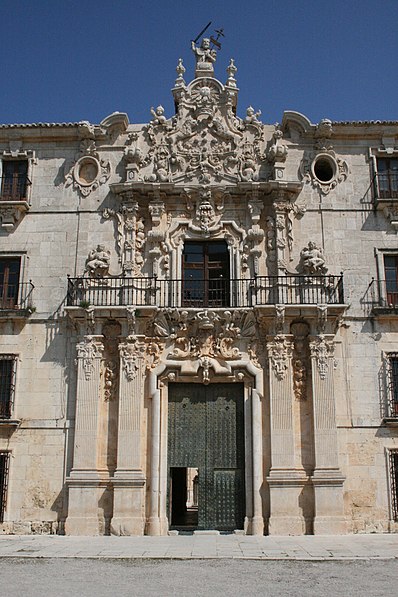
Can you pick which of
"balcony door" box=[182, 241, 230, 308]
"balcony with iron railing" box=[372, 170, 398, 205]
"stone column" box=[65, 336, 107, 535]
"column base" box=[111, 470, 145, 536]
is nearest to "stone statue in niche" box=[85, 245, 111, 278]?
"stone column" box=[65, 336, 107, 535]

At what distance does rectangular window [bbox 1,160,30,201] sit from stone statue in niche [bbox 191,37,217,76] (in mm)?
6194

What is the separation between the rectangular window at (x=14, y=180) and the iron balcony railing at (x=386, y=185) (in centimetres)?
1050

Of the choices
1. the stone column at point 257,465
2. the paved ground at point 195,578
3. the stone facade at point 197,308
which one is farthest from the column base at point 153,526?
the paved ground at point 195,578

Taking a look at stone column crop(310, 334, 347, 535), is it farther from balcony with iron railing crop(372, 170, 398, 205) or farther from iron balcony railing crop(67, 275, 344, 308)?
balcony with iron railing crop(372, 170, 398, 205)

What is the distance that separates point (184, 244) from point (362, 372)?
6.34 m

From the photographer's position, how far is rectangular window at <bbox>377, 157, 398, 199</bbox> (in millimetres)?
20703

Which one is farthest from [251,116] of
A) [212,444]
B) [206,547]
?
[206,547]

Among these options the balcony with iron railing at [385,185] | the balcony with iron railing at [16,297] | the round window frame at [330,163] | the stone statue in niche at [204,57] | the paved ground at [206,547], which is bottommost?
the paved ground at [206,547]

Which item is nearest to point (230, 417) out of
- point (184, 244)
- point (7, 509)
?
point (184, 244)

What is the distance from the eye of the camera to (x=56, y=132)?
69.6ft

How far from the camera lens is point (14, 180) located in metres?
21.3

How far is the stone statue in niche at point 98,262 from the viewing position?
20.0 metres

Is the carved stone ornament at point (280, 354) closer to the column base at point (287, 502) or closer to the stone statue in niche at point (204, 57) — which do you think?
the column base at point (287, 502)

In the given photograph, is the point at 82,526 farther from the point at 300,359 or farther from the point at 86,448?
the point at 300,359
